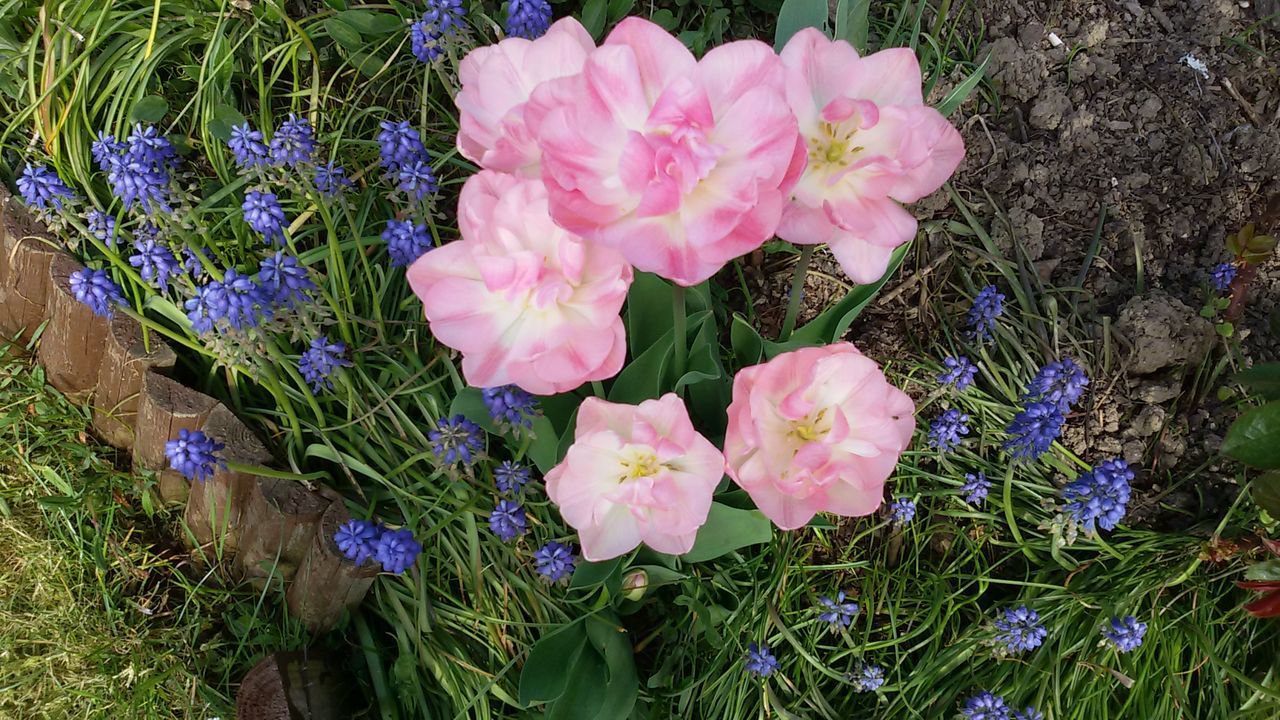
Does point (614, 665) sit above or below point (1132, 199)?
below

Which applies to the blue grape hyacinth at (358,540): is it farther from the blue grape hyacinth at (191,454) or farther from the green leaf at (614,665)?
the green leaf at (614,665)

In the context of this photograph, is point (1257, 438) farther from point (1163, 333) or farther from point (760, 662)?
point (760, 662)

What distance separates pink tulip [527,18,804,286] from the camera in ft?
2.30

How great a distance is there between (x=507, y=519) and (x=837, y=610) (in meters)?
0.66

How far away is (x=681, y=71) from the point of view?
2.48 ft

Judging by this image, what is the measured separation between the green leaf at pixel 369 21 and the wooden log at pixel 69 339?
2.37 feet

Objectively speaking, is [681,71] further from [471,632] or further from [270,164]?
[471,632]

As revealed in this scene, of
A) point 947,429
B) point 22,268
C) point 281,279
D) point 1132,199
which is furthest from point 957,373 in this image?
point 22,268

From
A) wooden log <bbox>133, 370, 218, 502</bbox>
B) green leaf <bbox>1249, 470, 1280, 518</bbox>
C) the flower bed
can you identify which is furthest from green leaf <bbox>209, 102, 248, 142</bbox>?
green leaf <bbox>1249, 470, 1280, 518</bbox>

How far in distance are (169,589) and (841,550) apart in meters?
1.48

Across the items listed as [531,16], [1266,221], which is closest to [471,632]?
[531,16]

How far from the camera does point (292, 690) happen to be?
1.42 m

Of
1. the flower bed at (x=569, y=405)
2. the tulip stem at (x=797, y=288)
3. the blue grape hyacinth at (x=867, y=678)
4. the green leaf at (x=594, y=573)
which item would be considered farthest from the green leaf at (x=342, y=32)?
the blue grape hyacinth at (x=867, y=678)

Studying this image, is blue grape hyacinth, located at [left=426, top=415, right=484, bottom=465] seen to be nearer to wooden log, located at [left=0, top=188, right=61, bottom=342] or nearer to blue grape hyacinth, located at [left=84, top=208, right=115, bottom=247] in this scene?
blue grape hyacinth, located at [left=84, top=208, right=115, bottom=247]
